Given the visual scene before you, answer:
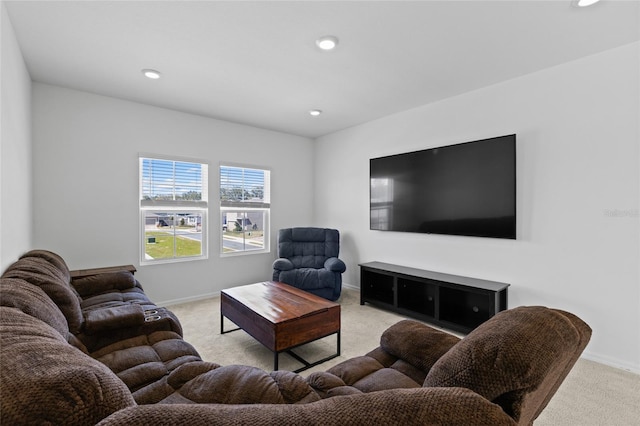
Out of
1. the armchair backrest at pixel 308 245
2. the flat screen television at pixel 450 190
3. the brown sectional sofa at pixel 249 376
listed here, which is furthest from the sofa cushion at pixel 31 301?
the flat screen television at pixel 450 190

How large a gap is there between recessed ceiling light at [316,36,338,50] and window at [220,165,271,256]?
2.58 m

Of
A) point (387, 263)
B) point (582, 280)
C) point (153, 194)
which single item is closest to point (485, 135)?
point (582, 280)

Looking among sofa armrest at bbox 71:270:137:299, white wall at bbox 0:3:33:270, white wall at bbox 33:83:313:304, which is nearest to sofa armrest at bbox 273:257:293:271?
white wall at bbox 33:83:313:304

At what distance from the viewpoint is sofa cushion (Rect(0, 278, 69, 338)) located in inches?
49.6

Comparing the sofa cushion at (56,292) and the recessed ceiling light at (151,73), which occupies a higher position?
the recessed ceiling light at (151,73)

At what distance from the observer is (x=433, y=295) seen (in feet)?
11.3

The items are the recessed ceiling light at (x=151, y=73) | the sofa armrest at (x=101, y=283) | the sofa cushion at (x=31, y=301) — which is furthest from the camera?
the recessed ceiling light at (x=151, y=73)

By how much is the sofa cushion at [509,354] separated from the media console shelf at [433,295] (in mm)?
2108

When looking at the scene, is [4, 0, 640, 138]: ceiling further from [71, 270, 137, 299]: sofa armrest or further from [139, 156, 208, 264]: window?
[71, 270, 137, 299]: sofa armrest

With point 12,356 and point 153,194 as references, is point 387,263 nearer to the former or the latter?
point 153,194

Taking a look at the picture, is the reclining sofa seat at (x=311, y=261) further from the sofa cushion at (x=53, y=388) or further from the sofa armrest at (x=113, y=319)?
the sofa cushion at (x=53, y=388)

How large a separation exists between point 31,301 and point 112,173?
8.71 feet

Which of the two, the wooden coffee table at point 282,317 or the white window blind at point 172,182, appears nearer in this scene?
the wooden coffee table at point 282,317

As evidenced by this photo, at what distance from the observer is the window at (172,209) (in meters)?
3.84
